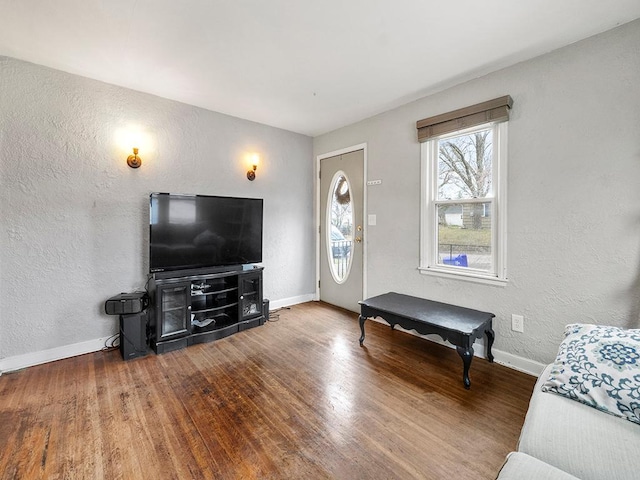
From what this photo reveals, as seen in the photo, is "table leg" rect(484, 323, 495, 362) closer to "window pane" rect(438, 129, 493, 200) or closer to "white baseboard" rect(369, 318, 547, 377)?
"white baseboard" rect(369, 318, 547, 377)

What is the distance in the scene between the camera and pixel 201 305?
10.3 ft

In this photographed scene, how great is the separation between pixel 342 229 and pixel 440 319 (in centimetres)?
198

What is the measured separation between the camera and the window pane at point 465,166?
261 cm

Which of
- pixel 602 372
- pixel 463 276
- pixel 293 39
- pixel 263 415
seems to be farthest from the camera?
pixel 463 276

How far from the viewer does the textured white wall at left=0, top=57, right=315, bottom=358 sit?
237cm

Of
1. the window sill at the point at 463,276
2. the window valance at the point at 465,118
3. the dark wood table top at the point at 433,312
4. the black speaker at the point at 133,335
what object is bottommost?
the black speaker at the point at 133,335

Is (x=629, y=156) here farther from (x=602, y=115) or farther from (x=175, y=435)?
(x=175, y=435)

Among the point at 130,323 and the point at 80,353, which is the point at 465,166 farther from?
the point at 80,353

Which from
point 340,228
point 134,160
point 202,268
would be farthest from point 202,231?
point 340,228

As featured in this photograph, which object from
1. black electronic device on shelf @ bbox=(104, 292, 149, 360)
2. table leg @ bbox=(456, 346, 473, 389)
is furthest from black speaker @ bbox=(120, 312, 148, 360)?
table leg @ bbox=(456, 346, 473, 389)

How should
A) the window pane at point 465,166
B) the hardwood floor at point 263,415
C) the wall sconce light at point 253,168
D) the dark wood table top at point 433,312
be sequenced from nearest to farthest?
the hardwood floor at point 263,415, the dark wood table top at point 433,312, the window pane at point 465,166, the wall sconce light at point 253,168

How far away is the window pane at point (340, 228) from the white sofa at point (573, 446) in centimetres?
288

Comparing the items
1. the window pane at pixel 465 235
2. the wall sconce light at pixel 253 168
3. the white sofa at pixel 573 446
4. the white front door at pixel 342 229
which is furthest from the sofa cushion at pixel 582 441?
the wall sconce light at pixel 253 168

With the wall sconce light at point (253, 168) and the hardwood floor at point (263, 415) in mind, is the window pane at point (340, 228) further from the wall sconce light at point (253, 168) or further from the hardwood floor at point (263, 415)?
the hardwood floor at point (263, 415)
